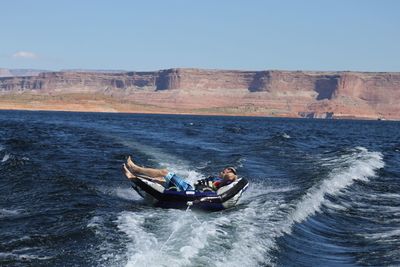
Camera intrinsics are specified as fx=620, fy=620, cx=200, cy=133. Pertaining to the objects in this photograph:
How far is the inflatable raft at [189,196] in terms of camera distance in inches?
634

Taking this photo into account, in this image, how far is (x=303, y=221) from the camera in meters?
15.8

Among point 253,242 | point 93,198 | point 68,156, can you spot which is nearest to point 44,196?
point 93,198

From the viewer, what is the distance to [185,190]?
53.8 ft

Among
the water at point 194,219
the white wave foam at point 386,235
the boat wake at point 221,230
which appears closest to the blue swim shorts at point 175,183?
the water at point 194,219

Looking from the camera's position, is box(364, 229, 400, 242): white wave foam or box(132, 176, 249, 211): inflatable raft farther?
box(132, 176, 249, 211): inflatable raft

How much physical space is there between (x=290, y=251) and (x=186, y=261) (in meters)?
2.95

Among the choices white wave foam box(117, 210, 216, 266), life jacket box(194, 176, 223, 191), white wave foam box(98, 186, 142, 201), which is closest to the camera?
white wave foam box(117, 210, 216, 266)

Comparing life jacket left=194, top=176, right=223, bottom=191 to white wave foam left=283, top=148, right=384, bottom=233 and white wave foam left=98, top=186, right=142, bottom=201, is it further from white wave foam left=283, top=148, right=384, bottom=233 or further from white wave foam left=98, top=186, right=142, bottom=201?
white wave foam left=283, top=148, right=384, bottom=233

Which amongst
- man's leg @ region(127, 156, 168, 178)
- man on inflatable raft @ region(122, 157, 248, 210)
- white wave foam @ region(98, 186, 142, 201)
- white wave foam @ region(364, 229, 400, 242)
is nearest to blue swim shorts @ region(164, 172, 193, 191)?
man on inflatable raft @ region(122, 157, 248, 210)

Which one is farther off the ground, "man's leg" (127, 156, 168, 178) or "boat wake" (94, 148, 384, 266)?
"man's leg" (127, 156, 168, 178)

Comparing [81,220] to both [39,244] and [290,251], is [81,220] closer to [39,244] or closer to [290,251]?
[39,244]

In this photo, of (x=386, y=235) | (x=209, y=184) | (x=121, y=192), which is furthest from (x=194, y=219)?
(x=121, y=192)

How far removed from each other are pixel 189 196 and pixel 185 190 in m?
0.34

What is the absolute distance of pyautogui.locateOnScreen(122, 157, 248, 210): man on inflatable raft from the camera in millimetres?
16156
